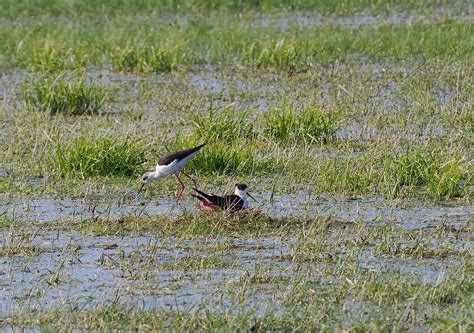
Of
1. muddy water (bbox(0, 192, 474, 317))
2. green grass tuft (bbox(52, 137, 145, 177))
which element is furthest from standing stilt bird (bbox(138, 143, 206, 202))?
green grass tuft (bbox(52, 137, 145, 177))

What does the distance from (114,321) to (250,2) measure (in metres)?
13.6

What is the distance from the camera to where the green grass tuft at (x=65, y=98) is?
12.1m

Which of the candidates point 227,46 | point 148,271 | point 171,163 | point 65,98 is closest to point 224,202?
point 171,163

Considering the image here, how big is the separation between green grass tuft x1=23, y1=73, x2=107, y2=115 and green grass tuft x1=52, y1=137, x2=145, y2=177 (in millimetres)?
2227

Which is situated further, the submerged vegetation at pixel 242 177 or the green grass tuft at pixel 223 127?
the green grass tuft at pixel 223 127

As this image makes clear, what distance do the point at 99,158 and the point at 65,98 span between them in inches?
101

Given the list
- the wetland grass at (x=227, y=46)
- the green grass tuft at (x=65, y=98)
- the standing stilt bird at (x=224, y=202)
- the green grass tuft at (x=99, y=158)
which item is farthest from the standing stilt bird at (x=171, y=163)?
the wetland grass at (x=227, y=46)

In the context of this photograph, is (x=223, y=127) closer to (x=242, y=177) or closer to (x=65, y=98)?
(x=242, y=177)

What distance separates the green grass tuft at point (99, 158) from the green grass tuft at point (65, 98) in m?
2.23

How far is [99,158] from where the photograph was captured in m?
9.67

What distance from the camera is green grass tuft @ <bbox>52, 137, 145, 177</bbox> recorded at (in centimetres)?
968

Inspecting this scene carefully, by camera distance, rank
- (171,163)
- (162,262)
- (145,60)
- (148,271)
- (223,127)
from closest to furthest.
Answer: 1. (148,271)
2. (162,262)
3. (171,163)
4. (223,127)
5. (145,60)

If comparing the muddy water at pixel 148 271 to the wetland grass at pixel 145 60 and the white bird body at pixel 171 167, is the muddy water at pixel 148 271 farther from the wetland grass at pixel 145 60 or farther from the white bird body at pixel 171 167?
the wetland grass at pixel 145 60

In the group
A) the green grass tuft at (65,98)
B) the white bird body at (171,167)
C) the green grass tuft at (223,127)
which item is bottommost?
the green grass tuft at (65,98)
